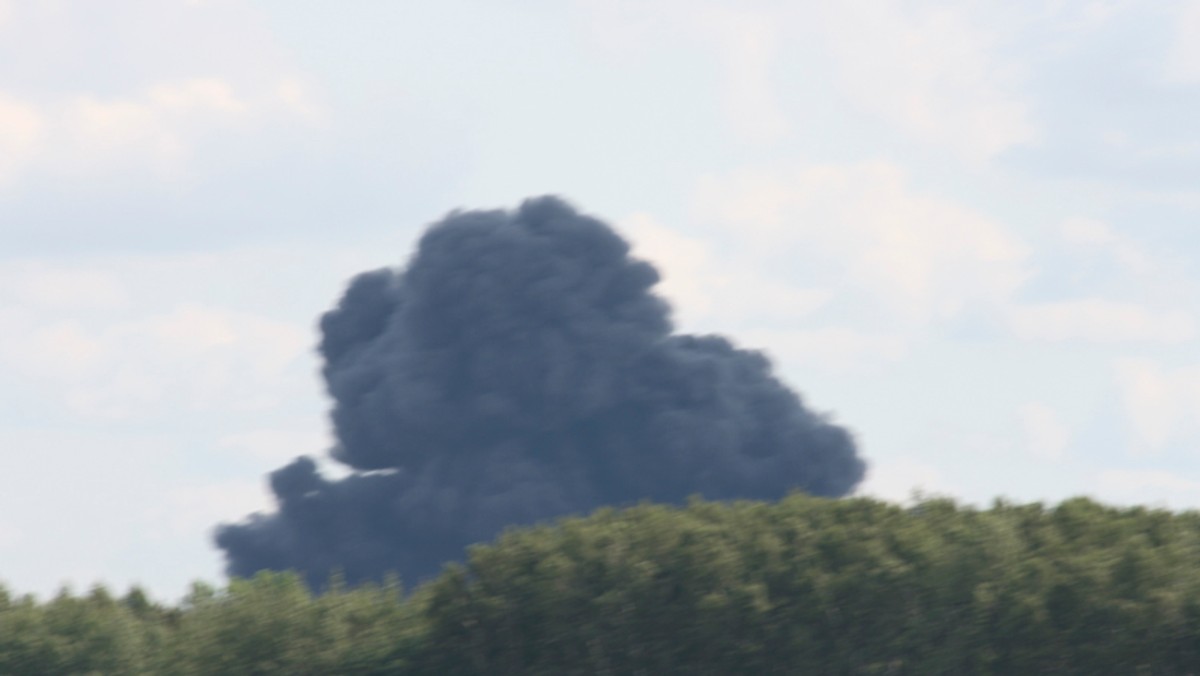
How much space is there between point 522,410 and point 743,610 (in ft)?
139

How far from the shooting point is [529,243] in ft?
174

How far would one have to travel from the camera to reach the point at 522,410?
5422 cm

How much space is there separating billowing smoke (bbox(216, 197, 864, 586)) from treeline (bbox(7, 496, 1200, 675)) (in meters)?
39.2

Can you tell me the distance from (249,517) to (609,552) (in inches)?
1798

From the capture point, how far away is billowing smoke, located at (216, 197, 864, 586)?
52.6 m

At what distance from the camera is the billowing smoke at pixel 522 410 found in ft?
173

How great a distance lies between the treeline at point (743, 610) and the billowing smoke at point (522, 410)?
39246 millimetres

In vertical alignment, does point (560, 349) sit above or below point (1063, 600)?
above

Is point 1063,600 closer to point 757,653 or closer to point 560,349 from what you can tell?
point 757,653

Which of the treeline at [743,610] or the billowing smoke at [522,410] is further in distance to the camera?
the billowing smoke at [522,410]

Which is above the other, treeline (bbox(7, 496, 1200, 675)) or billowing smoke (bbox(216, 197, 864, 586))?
billowing smoke (bbox(216, 197, 864, 586))

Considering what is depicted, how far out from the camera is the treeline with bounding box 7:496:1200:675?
38.9 feet

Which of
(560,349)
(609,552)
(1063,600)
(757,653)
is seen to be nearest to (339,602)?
(609,552)

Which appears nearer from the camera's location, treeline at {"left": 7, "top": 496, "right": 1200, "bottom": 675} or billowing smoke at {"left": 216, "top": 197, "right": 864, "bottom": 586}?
treeline at {"left": 7, "top": 496, "right": 1200, "bottom": 675}
